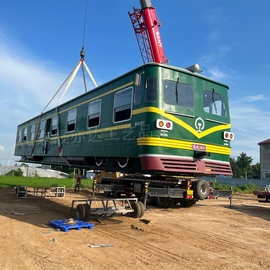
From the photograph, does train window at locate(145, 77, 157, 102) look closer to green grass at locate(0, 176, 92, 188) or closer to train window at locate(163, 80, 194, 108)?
train window at locate(163, 80, 194, 108)

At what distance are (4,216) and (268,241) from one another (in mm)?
6874

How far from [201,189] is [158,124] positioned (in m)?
2.22

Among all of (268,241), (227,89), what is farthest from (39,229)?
(227,89)

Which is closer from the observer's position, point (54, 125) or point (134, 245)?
point (134, 245)

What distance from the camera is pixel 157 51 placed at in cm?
1537

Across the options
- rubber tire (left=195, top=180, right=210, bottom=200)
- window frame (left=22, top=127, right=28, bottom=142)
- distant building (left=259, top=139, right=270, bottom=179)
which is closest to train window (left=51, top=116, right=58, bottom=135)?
window frame (left=22, top=127, right=28, bottom=142)

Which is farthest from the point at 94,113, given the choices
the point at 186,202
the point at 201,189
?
the point at 186,202

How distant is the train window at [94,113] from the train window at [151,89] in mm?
2546

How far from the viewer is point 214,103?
817 cm

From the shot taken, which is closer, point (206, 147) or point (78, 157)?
point (206, 147)

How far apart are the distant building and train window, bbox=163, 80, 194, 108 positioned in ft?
123

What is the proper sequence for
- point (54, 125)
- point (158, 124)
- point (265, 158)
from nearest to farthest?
point (158, 124) → point (54, 125) → point (265, 158)

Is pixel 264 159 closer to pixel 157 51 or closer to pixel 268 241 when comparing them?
pixel 157 51

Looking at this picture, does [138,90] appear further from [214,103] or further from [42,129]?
[42,129]
